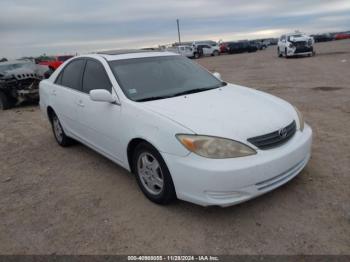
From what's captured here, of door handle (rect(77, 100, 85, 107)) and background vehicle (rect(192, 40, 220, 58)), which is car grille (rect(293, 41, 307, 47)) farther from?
door handle (rect(77, 100, 85, 107))

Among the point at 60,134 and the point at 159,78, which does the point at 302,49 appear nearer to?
the point at 60,134

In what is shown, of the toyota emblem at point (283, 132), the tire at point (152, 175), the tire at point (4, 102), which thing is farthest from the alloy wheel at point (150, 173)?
the tire at point (4, 102)

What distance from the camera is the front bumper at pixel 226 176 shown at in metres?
2.69

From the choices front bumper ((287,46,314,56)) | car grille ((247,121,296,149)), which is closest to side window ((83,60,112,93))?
car grille ((247,121,296,149))

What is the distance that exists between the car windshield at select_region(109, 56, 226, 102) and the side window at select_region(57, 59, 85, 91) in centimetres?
84

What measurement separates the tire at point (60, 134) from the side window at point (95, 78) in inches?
51.2

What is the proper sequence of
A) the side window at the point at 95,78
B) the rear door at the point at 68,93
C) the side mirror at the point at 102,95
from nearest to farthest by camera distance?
the side mirror at the point at 102,95, the side window at the point at 95,78, the rear door at the point at 68,93

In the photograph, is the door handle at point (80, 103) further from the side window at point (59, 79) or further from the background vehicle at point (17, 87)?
the background vehicle at point (17, 87)

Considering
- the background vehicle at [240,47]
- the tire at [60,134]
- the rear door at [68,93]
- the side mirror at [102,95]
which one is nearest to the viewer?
the side mirror at [102,95]

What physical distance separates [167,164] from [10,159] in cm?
350

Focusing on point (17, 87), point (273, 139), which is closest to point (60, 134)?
point (273, 139)

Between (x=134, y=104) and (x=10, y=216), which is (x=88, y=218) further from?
(x=134, y=104)

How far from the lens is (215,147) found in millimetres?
2754

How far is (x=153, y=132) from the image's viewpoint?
9.95 ft
